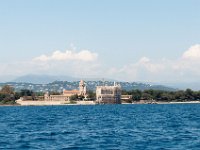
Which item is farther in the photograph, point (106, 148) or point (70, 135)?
point (70, 135)

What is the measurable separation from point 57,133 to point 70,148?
37.8 feet

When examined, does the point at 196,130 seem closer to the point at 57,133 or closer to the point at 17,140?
the point at 57,133

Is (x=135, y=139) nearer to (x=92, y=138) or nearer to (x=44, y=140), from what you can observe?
(x=92, y=138)

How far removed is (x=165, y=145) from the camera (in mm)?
42625

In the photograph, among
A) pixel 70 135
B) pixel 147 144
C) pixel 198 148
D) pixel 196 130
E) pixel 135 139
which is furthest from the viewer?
pixel 196 130

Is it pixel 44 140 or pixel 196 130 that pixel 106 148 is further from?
pixel 196 130

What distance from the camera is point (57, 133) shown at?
5284 cm

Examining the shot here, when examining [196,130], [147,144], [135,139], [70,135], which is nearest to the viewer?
[147,144]

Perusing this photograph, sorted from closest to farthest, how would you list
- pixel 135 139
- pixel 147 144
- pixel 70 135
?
pixel 147 144, pixel 135 139, pixel 70 135

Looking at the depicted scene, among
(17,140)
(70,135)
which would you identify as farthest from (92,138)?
(17,140)

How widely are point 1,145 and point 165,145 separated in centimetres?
1198

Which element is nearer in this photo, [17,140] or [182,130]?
[17,140]

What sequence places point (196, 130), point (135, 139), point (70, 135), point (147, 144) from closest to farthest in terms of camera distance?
point (147, 144)
point (135, 139)
point (70, 135)
point (196, 130)

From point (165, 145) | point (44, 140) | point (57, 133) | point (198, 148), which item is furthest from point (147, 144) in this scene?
point (57, 133)
